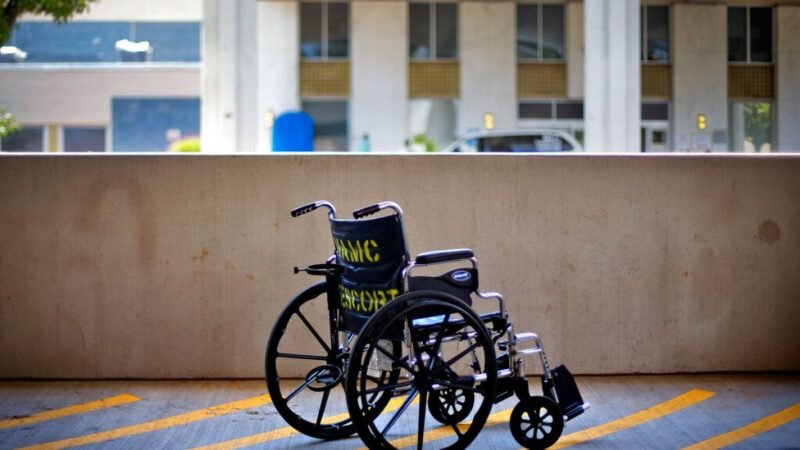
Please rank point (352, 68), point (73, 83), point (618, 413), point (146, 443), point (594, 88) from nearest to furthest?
point (146, 443) < point (618, 413) < point (594, 88) < point (352, 68) < point (73, 83)

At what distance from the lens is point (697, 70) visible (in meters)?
33.3

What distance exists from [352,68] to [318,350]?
28238 millimetres

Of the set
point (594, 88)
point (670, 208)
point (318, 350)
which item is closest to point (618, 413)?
point (670, 208)

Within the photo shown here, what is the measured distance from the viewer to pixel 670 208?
5750 millimetres

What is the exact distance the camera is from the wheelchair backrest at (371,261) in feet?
13.0

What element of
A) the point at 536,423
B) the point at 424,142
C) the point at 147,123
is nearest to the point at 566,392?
the point at 536,423

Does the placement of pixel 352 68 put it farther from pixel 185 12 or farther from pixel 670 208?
pixel 670 208

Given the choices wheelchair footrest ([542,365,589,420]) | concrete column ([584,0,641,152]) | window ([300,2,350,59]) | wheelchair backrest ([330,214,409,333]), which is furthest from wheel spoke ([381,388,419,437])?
window ([300,2,350,59])

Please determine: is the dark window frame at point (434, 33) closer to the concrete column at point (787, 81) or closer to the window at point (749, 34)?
the window at point (749, 34)

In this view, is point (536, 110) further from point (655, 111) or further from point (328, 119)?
point (328, 119)

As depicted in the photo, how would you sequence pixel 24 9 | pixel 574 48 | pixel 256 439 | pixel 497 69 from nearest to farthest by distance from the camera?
pixel 256 439 < pixel 24 9 < pixel 574 48 < pixel 497 69

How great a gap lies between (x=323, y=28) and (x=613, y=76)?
11214mm

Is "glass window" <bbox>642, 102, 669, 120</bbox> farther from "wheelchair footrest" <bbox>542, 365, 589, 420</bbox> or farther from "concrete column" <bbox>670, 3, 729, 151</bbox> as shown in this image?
"wheelchair footrest" <bbox>542, 365, 589, 420</bbox>

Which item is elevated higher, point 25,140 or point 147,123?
point 147,123
